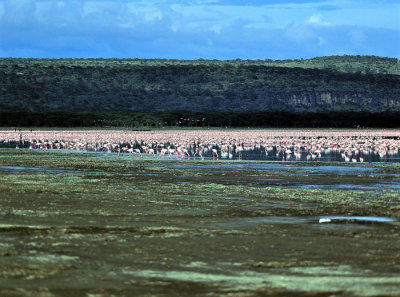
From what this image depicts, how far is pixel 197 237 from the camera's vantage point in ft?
30.2

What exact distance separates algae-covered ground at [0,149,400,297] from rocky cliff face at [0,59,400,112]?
86.3m

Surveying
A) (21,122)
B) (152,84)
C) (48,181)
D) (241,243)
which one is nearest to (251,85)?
(152,84)

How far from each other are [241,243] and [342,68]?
145 metres

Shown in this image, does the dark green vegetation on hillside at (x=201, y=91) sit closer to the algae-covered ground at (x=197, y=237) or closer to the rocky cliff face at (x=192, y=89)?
the rocky cliff face at (x=192, y=89)

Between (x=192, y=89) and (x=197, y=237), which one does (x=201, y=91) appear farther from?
(x=197, y=237)

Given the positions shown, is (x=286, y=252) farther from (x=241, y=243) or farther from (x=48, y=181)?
(x=48, y=181)

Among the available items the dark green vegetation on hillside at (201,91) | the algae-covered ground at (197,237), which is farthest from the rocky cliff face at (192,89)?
the algae-covered ground at (197,237)

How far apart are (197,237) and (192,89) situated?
342 feet

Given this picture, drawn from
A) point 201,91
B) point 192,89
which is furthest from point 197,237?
point 192,89

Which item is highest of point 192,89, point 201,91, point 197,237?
point 192,89

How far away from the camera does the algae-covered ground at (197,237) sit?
687cm

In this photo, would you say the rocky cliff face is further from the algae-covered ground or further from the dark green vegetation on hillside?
the algae-covered ground

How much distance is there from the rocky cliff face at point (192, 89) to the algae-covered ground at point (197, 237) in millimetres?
86285

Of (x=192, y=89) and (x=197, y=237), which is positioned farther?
(x=192, y=89)
